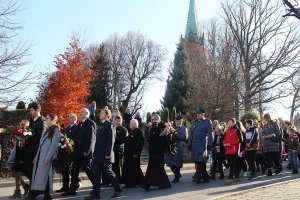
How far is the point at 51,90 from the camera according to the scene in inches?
1184

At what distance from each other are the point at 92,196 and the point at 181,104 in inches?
1233

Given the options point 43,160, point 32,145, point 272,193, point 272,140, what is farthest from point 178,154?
point 43,160

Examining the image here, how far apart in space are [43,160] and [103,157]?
1406mm

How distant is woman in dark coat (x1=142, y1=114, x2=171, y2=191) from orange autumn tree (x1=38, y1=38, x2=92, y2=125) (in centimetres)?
1714

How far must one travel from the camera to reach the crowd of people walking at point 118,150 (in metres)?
9.35

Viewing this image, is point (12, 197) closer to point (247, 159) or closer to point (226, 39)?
point (247, 159)

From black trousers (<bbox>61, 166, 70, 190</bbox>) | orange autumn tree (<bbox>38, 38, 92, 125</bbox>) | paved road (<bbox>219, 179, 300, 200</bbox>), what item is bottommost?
paved road (<bbox>219, 179, 300, 200</bbox>)

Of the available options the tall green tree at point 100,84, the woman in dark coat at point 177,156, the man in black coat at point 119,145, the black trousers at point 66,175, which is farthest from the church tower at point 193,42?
the black trousers at point 66,175

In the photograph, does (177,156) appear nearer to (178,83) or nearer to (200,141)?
(200,141)

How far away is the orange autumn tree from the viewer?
29156mm

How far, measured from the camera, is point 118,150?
12.1 m

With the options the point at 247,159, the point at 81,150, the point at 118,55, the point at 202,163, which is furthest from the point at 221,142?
the point at 118,55

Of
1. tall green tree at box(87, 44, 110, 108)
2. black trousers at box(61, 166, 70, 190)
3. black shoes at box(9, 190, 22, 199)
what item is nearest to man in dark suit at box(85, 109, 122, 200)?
black trousers at box(61, 166, 70, 190)

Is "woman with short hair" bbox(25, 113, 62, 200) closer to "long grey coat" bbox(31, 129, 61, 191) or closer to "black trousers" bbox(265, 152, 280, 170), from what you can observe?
"long grey coat" bbox(31, 129, 61, 191)
